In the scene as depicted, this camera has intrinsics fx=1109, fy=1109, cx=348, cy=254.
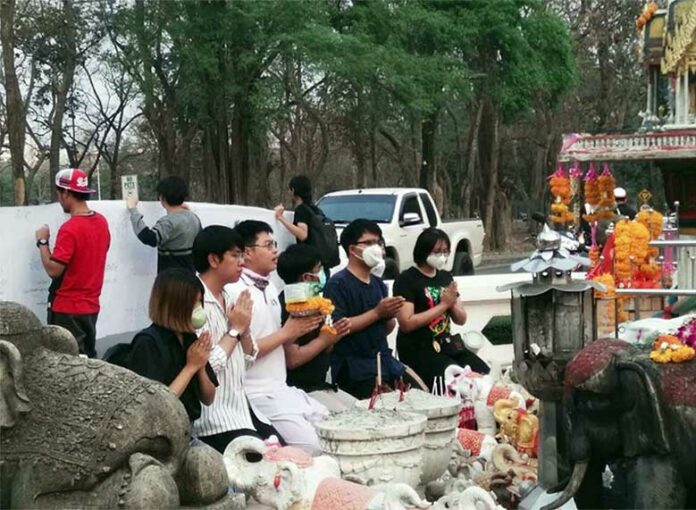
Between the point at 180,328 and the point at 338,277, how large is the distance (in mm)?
2310

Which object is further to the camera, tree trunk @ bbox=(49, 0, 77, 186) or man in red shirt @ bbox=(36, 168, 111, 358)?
tree trunk @ bbox=(49, 0, 77, 186)

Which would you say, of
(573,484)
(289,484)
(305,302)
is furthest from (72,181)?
(573,484)

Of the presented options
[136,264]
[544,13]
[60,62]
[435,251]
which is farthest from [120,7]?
[435,251]

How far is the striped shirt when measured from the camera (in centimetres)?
502

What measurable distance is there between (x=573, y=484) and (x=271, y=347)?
173cm

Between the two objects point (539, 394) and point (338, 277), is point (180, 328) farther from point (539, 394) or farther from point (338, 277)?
point (338, 277)

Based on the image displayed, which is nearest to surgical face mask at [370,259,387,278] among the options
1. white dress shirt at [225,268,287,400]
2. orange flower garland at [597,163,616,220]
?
white dress shirt at [225,268,287,400]

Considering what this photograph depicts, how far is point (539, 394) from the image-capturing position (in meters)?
5.17

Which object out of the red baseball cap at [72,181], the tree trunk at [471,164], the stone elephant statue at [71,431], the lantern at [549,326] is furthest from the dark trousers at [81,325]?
the tree trunk at [471,164]

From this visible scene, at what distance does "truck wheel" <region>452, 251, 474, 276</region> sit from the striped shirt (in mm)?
14962

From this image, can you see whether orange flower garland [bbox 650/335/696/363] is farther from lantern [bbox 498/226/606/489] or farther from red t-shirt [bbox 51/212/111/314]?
red t-shirt [bbox 51/212/111/314]

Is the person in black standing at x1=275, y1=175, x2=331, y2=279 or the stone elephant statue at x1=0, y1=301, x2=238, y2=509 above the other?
the person in black standing at x1=275, y1=175, x2=331, y2=279

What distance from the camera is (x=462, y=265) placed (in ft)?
66.8

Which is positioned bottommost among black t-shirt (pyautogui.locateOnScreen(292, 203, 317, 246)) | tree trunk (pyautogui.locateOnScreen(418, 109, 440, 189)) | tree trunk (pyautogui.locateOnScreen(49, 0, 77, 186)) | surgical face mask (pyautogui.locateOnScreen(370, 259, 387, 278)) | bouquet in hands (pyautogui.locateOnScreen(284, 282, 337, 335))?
bouquet in hands (pyautogui.locateOnScreen(284, 282, 337, 335))
